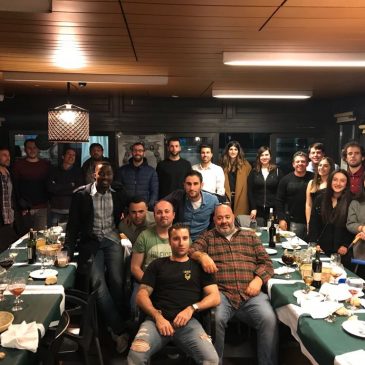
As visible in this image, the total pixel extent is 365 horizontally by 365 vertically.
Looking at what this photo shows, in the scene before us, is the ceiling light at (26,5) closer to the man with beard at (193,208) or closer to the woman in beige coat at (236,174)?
the man with beard at (193,208)

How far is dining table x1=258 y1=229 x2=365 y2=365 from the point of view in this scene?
1.89 meters

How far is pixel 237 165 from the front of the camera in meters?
5.51

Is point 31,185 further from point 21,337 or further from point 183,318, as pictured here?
point 21,337

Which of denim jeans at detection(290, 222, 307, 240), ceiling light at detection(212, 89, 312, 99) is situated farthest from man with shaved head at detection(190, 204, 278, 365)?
ceiling light at detection(212, 89, 312, 99)

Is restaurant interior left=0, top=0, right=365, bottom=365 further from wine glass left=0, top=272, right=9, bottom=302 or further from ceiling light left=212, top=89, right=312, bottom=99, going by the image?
wine glass left=0, top=272, right=9, bottom=302

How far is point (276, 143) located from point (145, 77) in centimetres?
331

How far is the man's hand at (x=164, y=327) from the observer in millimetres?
2593

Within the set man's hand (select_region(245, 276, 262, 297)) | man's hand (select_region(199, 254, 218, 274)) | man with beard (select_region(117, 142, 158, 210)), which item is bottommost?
man's hand (select_region(245, 276, 262, 297))

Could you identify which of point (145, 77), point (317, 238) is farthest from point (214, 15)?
point (317, 238)

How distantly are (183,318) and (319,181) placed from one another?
103 inches

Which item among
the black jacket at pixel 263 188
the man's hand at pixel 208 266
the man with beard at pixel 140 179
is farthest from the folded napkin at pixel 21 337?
the black jacket at pixel 263 188

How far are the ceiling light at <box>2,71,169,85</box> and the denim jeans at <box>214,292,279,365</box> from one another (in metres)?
2.69

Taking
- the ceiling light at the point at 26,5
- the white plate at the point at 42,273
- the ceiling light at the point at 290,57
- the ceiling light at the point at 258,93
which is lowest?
the white plate at the point at 42,273

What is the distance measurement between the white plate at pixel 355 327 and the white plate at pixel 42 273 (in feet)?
6.93
